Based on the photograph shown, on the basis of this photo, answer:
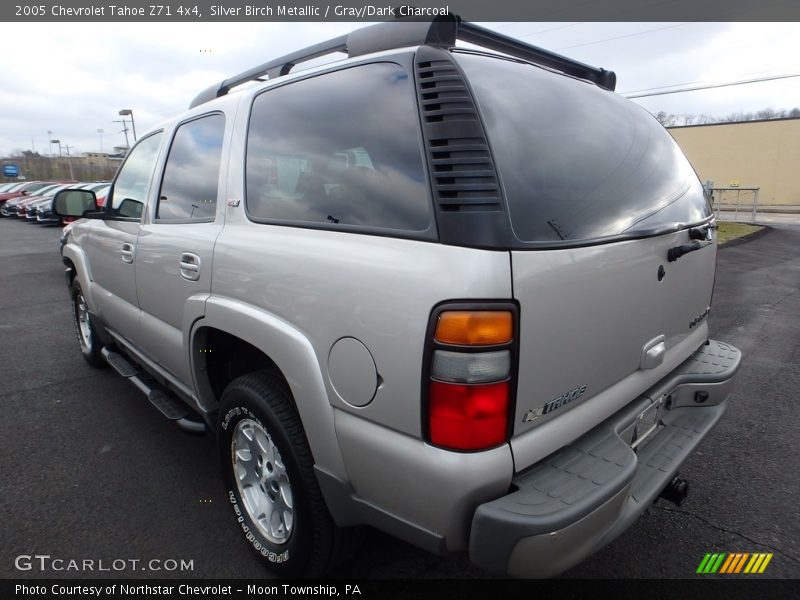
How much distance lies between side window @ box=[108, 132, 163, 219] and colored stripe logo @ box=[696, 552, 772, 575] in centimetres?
352

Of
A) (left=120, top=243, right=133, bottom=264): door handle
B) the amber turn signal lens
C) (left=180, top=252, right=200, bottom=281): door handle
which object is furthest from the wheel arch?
(left=120, top=243, right=133, bottom=264): door handle

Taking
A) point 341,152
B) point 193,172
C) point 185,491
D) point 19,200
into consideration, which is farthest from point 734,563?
point 19,200

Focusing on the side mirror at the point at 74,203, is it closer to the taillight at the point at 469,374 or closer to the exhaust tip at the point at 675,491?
the taillight at the point at 469,374

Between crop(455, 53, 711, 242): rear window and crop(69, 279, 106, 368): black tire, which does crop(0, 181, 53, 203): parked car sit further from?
crop(455, 53, 711, 242): rear window

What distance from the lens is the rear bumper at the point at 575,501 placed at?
1.37 metres

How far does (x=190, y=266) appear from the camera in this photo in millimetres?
2389

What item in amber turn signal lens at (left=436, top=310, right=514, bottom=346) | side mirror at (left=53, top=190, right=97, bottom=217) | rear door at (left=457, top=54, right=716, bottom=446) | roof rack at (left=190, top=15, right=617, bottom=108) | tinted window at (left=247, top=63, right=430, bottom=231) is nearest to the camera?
amber turn signal lens at (left=436, top=310, right=514, bottom=346)

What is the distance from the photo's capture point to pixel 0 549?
2.30 meters

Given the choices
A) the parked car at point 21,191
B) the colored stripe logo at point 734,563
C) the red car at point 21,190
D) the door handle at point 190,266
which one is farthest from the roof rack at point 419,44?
the red car at point 21,190

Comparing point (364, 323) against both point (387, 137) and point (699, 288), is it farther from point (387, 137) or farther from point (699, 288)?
point (699, 288)

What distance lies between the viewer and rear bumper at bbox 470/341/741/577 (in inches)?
54.1

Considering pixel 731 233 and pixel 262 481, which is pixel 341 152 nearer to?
pixel 262 481

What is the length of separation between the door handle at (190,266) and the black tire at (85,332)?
7.89 feet

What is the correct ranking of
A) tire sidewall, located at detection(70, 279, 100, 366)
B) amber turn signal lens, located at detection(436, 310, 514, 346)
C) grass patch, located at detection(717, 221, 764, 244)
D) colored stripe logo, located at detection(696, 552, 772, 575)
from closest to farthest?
amber turn signal lens, located at detection(436, 310, 514, 346) < colored stripe logo, located at detection(696, 552, 772, 575) < tire sidewall, located at detection(70, 279, 100, 366) < grass patch, located at detection(717, 221, 764, 244)
